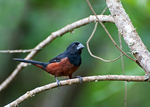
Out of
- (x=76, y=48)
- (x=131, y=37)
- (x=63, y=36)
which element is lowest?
(x=131, y=37)

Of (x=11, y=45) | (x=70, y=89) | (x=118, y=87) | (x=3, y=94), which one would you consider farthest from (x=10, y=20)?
(x=118, y=87)

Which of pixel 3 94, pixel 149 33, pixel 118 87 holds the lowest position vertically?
pixel 118 87

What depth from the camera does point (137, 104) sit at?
17.3ft

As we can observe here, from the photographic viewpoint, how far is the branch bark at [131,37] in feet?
6.07

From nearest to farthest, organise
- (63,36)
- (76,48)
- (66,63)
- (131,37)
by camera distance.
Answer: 1. (131,37)
2. (66,63)
3. (76,48)
4. (63,36)

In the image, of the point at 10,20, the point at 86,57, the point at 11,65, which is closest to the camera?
the point at 86,57

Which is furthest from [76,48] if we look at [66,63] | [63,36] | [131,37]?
[131,37]

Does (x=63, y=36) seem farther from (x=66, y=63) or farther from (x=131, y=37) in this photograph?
(x=131, y=37)

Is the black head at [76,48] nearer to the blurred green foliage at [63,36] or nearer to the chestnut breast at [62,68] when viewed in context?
the chestnut breast at [62,68]

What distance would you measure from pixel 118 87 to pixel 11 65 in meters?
2.79

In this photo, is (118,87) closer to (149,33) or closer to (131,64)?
(131,64)

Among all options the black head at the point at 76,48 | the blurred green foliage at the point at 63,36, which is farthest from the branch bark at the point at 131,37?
the blurred green foliage at the point at 63,36

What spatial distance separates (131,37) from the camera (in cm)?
195

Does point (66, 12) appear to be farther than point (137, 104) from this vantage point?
No
